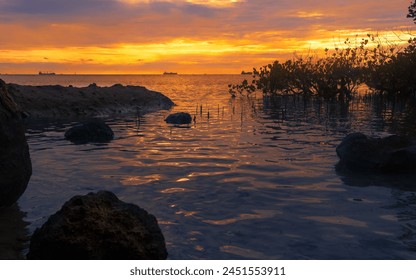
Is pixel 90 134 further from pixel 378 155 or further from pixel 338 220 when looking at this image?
pixel 338 220

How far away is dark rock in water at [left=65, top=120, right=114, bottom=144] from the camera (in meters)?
16.2

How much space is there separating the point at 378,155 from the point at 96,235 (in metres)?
7.71

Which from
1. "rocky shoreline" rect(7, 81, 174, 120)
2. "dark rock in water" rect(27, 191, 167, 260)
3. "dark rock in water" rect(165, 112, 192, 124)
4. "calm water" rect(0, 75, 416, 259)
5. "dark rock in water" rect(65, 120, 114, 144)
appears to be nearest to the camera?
"dark rock in water" rect(27, 191, 167, 260)

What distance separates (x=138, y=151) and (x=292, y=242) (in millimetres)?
8527

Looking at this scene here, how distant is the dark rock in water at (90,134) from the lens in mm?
16188

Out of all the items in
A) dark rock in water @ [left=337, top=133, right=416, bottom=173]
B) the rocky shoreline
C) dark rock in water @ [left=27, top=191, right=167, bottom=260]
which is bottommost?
dark rock in water @ [left=27, top=191, right=167, bottom=260]

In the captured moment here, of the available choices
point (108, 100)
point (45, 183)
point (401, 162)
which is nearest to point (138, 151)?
point (45, 183)

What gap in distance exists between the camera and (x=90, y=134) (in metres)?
16.2

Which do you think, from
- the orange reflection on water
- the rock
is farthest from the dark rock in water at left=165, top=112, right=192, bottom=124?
the orange reflection on water

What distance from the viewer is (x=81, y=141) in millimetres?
16031

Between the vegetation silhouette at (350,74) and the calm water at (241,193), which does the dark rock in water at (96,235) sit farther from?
the vegetation silhouette at (350,74)

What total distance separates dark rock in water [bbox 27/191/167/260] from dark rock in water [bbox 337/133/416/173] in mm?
6713

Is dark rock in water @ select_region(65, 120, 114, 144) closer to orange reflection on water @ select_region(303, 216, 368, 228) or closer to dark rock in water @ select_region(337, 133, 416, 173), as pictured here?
dark rock in water @ select_region(337, 133, 416, 173)

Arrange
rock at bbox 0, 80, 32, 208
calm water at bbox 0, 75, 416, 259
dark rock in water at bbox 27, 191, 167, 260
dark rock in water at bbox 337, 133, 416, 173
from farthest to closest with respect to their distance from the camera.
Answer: dark rock in water at bbox 337, 133, 416, 173 < rock at bbox 0, 80, 32, 208 < calm water at bbox 0, 75, 416, 259 < dark rock in water at bbox 27, 191, 167, 260
